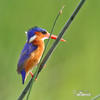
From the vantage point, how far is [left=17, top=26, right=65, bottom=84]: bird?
1.34 meters

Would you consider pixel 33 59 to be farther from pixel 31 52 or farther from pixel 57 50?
pixel 57 50

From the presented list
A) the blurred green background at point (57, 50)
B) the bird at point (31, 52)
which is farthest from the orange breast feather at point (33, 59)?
the blurred green background at point (57, 50)

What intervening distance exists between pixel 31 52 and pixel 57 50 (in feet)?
3.96

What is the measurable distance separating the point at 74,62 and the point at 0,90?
770mm

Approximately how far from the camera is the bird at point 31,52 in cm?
134

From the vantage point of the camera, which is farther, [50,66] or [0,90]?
[50,66]

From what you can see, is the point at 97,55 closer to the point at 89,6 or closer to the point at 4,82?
the point at 89,6

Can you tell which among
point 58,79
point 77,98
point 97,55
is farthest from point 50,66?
point 97,55

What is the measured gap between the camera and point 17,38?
238cm

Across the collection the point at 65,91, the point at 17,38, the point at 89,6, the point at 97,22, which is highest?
the point at 17,38

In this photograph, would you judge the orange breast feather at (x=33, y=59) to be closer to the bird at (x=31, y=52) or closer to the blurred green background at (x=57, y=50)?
the bird at (x=31, y=52)

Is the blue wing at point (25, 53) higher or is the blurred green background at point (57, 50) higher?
the blue wing at point (25, 53)

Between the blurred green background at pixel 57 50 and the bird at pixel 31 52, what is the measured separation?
72 centimetres

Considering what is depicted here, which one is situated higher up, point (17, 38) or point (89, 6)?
point (17, 38)
